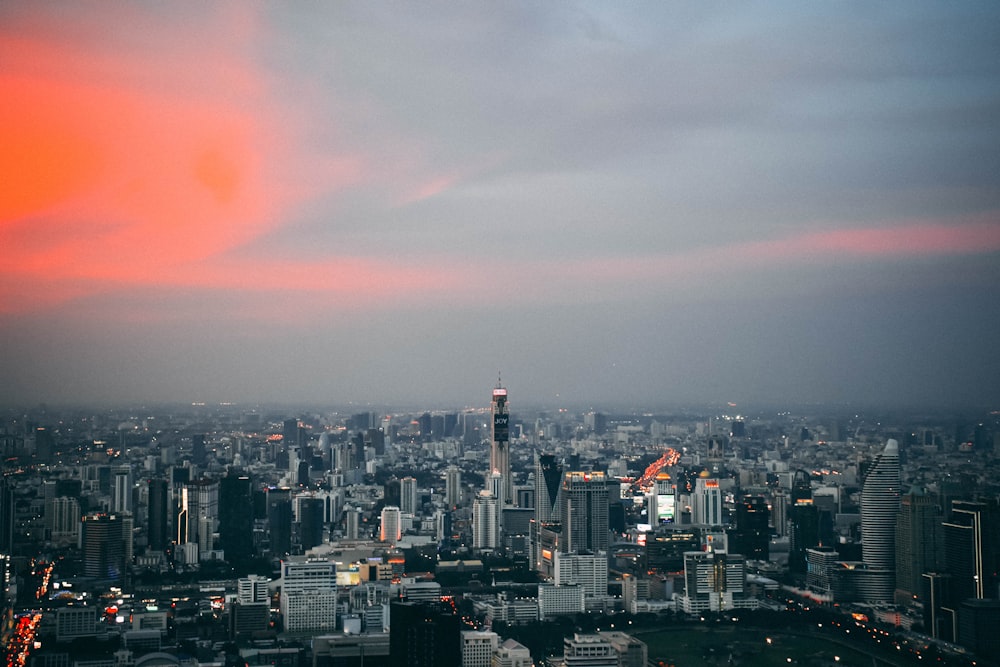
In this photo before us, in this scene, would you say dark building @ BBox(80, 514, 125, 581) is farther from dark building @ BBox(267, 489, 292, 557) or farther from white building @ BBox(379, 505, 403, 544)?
white building @ BBox(379, 505, 403, 544)

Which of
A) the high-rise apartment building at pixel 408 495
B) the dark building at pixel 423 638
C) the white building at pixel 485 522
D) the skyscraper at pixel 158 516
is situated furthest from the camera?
the high-rise apartment building at pixel 408 495

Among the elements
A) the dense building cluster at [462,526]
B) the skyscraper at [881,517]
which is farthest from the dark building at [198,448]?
the skyscraper at [881,517]

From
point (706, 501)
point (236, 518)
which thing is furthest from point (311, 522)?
point (706, 501)

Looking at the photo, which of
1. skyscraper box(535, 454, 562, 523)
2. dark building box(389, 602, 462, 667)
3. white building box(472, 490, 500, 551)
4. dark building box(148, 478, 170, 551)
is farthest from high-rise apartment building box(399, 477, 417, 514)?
dark building box(389, 602, 462, 667)

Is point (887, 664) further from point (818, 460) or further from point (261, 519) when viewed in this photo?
point (261, 519)

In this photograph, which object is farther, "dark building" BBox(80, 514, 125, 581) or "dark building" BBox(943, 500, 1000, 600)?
"dark building" BBox(80, 514, 125, 581)

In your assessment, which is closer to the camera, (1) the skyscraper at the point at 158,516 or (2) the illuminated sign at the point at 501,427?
(1) the skyscraper at the point at 158,516

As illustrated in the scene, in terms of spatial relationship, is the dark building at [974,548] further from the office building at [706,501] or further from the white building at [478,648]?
the office building at [706,501]

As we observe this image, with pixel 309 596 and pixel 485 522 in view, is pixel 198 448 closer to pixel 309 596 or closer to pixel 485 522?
pixel 309 596
